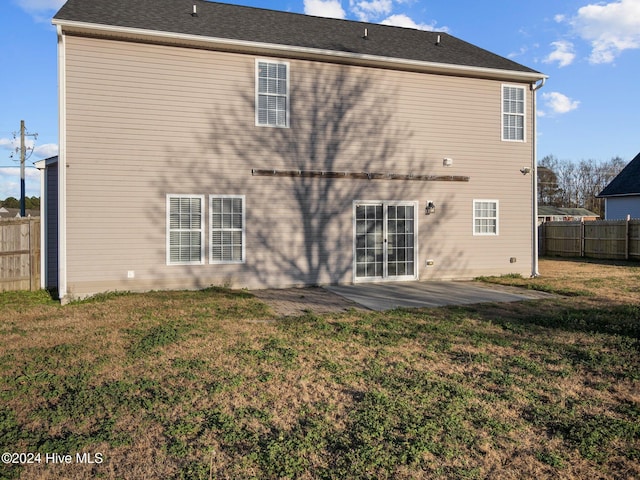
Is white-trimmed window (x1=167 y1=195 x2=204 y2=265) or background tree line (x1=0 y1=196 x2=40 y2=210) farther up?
background tree line (x1=0 y1=196 x2=40 y2=210)

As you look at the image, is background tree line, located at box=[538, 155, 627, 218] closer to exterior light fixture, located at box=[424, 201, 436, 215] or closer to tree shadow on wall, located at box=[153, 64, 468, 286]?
exterior light fixture, located at box=[424, 201, 436, 215]

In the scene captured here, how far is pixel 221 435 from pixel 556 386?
10.6 feet

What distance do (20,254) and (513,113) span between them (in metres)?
13.2

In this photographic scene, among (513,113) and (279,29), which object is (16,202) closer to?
(279,29)

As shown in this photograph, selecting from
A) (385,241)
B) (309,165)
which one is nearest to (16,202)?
(309,165)

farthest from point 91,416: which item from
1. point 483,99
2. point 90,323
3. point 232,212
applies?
point 483,99

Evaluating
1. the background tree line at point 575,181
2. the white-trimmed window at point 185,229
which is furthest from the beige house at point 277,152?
the background tree line at point 575,181

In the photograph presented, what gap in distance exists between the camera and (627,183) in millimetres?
26125

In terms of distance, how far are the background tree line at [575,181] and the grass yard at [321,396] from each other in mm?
52608

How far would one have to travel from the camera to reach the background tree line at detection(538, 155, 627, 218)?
53.7 meters

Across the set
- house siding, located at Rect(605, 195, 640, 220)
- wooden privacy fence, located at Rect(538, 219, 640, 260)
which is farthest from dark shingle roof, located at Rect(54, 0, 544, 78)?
house siding, located at Rect(605, 195, 640, 220)

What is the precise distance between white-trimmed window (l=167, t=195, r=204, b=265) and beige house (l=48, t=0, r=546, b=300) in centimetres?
3

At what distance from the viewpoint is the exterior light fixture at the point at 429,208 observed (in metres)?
12.0

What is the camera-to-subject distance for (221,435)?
133 inches
